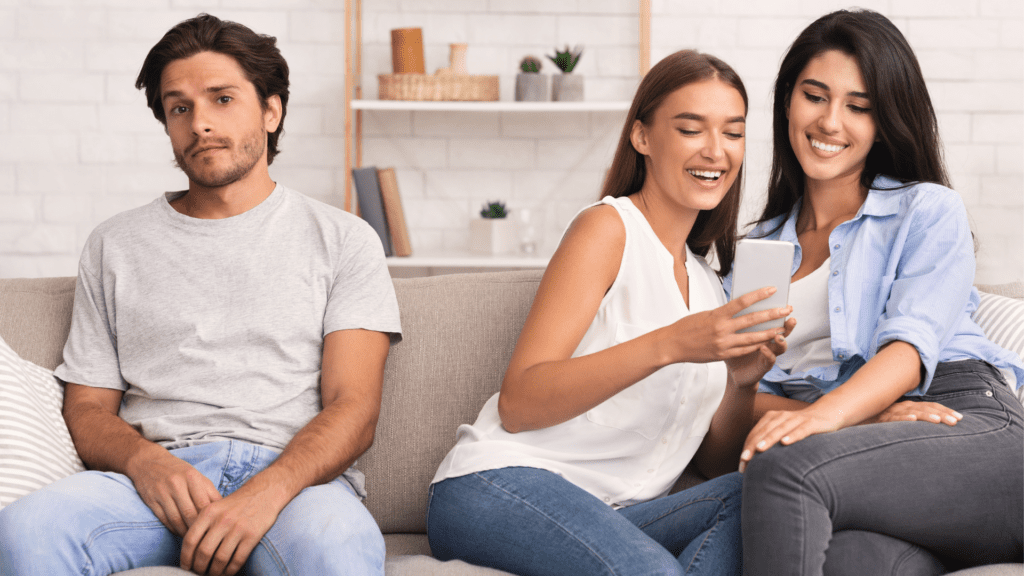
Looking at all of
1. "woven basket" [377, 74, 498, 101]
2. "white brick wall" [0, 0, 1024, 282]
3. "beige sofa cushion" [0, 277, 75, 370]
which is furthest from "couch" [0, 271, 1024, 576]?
"white brick wall" [0, 0, 1024, 282]

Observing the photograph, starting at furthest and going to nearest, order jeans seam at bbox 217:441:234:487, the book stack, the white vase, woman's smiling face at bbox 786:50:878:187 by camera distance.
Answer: the white vase, the book stack, woman's smiling face at bbox 786:50:878:187, jeans seam at bbox 217:441:234:487

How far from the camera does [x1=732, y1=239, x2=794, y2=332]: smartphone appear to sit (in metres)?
1.09

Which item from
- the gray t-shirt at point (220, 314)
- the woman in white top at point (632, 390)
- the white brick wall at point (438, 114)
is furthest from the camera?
the white brick wall at point (438, 114)

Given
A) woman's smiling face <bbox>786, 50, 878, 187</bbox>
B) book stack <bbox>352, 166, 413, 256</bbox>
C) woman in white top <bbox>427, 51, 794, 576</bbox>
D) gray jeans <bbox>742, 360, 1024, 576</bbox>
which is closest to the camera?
gray jeans <bbox>742, 360, 1024, 576</bbox>

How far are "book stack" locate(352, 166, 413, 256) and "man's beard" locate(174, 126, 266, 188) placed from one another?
114cm

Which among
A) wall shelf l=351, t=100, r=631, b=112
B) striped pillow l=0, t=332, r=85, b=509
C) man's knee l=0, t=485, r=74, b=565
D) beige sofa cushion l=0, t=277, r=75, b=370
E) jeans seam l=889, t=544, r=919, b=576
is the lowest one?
jeans seam l=889, t=544, r=919, b=576

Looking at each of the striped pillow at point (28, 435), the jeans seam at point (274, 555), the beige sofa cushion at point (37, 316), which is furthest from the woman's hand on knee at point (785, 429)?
the beige sofa cushion at point (37, 316)

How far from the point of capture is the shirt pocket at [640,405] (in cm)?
134

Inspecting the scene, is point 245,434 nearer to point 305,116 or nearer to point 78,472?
point 78,472

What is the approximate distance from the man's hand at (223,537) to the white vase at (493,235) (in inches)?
69.1

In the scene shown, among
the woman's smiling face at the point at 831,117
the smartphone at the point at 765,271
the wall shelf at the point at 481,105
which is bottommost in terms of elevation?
the smartphone at the point at 765,271

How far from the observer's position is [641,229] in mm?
1386

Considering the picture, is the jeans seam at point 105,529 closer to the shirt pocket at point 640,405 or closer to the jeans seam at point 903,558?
the shirt pocket at point 640,405

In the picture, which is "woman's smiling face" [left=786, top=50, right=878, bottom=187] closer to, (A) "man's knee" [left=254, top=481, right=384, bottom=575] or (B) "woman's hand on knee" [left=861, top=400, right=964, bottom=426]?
(B) "woman's hand on knee" [left=861, top=400, right=964, bottom=426]
